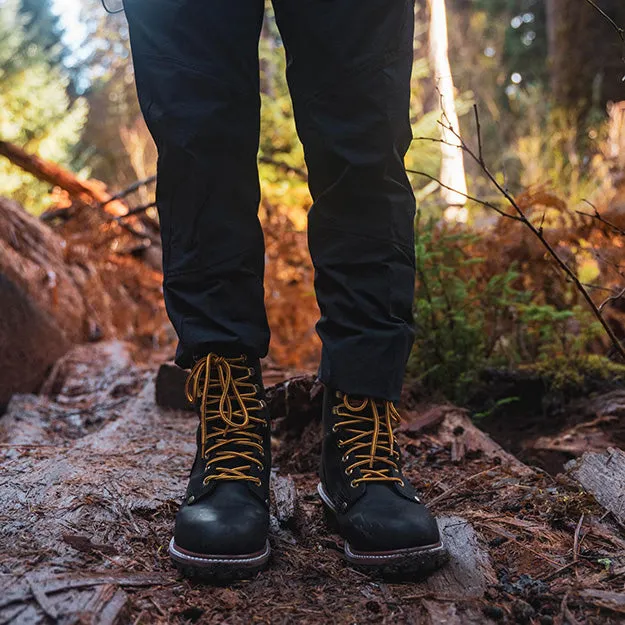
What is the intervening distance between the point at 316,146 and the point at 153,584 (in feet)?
3.05

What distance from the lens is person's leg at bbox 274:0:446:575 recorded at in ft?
4.08

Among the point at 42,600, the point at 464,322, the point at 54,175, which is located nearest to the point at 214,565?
the point at 42,600

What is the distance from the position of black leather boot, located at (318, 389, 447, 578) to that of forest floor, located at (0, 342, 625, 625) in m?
0.04

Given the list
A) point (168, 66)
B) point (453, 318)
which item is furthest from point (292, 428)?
point (168, 66)

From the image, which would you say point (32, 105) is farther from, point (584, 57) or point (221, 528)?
point (221, 528)

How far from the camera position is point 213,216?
129 centimetres

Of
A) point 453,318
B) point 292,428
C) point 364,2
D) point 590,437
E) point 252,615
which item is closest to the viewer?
point 252,615

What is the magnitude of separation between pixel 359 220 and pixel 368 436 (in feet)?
1.58

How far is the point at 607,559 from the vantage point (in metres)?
1.09

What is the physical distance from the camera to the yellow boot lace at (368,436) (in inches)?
50.9

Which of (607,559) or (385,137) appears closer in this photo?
(607,559)

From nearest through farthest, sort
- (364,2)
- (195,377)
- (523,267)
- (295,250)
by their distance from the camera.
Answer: (364,2)
(195,377)
(523,267)
(295,250)

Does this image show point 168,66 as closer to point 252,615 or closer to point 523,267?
point 252,615

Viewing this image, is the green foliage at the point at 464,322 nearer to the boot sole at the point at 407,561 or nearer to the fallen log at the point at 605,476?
the fallen log at the point at 605,476
